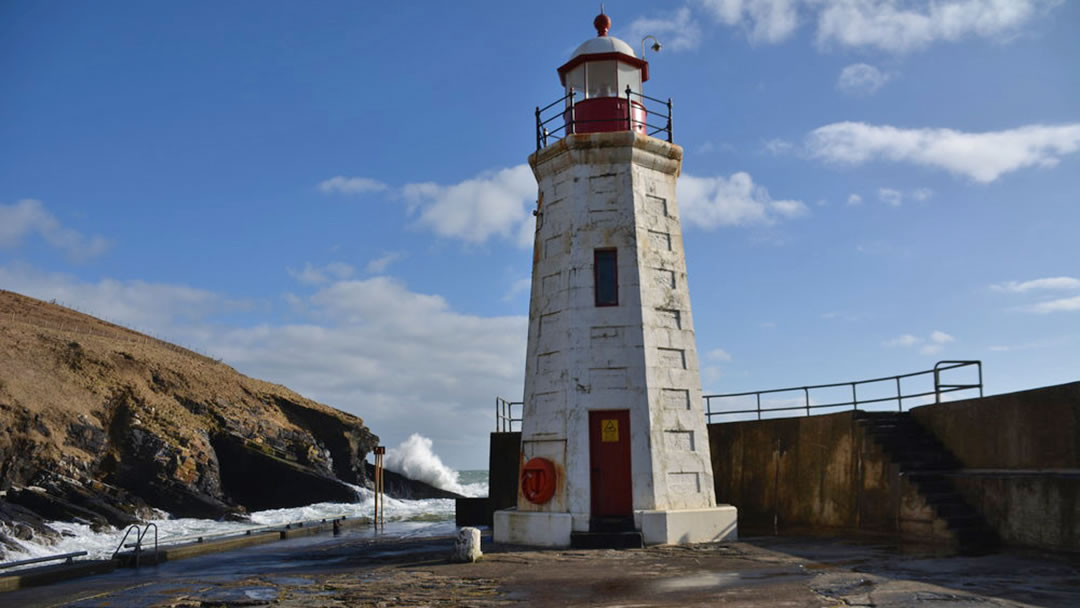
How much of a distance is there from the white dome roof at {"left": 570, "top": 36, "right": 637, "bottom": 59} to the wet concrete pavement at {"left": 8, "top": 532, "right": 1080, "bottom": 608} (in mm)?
8947

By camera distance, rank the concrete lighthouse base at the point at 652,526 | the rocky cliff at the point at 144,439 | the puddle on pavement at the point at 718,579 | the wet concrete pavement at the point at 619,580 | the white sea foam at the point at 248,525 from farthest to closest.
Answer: the rocky cliff at the point at 144,439 → the white sea foam at the point at 248,525 → the concrete lighthouse base at the point at 652,526 → the puddle on pavement at the point at 718,579 → the wet concrete pavement at the point at 619,580

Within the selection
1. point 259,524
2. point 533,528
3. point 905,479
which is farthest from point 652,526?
point 259,524

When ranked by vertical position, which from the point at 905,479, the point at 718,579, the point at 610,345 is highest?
the point at 610,345

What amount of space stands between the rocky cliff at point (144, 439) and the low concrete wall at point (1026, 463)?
23.1 metres

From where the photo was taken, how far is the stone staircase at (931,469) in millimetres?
11922

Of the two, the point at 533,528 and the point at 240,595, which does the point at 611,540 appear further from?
the point at 240,595

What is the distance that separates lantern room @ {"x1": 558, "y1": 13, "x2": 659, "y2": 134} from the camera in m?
15.2

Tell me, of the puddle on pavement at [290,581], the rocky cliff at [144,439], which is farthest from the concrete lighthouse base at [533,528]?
the rocky cliff at [144,439]

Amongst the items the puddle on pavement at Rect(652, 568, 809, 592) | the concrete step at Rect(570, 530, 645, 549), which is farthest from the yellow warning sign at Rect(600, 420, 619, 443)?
the puddle on pavement at Rect(652, 568, 809, 592)

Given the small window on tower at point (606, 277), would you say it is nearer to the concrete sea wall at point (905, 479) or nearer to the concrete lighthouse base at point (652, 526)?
the concrete lighthouse base at point (652, 526)

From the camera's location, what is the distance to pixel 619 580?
987cm

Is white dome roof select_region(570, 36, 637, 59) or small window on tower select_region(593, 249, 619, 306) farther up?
white dome roof select_region(570, 36, 637, 59)

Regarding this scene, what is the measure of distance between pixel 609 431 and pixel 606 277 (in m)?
2.70

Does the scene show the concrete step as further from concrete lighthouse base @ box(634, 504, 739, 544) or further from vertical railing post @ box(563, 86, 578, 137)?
vertical railing post @ box(563, 86, 578, 137)
